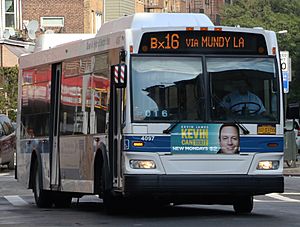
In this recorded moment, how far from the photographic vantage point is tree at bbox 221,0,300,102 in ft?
284

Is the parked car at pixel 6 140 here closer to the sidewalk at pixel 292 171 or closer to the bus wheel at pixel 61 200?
the sidewalk at pixel 292 171

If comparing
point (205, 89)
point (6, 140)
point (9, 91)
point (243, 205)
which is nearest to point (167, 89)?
point (205, 89)

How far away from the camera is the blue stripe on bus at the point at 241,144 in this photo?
16219mm

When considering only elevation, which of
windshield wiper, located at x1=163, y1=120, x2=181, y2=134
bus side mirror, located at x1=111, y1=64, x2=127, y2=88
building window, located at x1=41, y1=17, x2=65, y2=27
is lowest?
windshield wiper, located at x1=163, y1=120, x2=181, y2=134

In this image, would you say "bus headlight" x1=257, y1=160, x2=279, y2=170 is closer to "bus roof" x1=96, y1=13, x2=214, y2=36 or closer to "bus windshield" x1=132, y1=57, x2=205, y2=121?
"bus windshield" x1=132, y1=57, x2=205, y2=121

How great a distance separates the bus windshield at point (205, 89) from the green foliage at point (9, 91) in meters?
33.6

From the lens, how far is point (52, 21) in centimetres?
6781

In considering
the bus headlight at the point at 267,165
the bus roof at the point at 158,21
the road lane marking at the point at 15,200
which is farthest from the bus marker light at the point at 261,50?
the road lane marking at the point at 15,200

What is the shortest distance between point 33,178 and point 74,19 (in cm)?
4657

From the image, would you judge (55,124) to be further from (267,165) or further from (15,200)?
(267,165)

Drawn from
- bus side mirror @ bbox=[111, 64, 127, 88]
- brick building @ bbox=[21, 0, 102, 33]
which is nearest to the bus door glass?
bus side mirror @ bbox=[111, 64, 127, 88]

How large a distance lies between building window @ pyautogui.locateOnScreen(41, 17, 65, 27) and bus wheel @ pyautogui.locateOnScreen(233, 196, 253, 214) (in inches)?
Result: 1977

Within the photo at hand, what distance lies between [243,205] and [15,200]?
6.29m

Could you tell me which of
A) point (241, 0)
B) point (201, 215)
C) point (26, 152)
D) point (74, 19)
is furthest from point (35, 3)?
point (201, 215)
